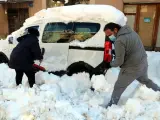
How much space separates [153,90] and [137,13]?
32.0 ft

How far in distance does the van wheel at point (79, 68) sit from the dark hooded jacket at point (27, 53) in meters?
1.32

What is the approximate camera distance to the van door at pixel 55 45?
7.13 m

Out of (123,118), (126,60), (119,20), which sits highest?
(119,20)

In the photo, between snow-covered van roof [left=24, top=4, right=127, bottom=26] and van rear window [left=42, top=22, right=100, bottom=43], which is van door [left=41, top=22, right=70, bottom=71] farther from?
snow-covered van roof [left=24, top=4, right=127, bottom=26]

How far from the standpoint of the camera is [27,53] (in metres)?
5.96

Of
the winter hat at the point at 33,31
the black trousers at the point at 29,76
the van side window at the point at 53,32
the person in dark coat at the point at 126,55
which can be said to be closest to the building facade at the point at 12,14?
the van side window at the point at 53,32

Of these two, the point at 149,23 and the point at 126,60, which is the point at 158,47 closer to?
the point at 149,23

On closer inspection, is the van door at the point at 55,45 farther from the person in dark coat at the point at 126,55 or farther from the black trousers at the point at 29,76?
the person in dark coat at the point at 126,55

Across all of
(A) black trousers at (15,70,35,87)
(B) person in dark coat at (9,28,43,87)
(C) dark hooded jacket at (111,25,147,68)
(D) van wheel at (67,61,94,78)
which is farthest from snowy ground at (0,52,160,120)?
(C) dark hooded jacket at (111,25,147,68)

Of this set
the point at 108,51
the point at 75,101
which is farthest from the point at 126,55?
the point at 75,101

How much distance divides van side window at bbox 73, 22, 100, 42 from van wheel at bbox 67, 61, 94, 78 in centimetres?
61

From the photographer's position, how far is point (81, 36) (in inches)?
273

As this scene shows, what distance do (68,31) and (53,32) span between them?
1.52 ft

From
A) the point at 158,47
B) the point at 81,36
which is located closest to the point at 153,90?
the point at 81,36
